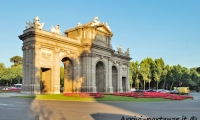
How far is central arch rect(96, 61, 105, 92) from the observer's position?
1867 inches

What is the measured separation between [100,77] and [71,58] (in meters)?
9.49

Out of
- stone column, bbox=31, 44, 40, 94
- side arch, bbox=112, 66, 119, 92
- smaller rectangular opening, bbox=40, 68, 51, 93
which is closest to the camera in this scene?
stone column, bbox=31, 44, 40, 94

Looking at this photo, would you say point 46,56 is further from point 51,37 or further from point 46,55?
point 51,37

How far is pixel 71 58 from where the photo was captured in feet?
139

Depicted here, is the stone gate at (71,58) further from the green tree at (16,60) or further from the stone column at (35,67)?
the green tree at (16,60)

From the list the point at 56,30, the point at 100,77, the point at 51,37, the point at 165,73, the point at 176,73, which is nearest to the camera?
the point at 51,37

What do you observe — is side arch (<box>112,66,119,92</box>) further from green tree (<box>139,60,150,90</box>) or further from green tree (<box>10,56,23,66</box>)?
green tree (<box>10,56,23,66</box>)

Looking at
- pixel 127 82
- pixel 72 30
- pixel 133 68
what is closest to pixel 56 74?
pixel 72 30

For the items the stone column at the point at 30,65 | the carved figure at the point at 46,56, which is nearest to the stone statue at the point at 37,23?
the stone column at the point at 30,65

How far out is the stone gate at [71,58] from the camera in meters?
35.0

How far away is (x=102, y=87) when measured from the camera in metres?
47.3

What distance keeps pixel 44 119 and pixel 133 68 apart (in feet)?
267

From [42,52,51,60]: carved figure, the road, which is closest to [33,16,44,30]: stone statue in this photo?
[42,52,51,60]: carved figure

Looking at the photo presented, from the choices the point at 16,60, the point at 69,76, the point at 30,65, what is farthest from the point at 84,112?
the point at 16,60
